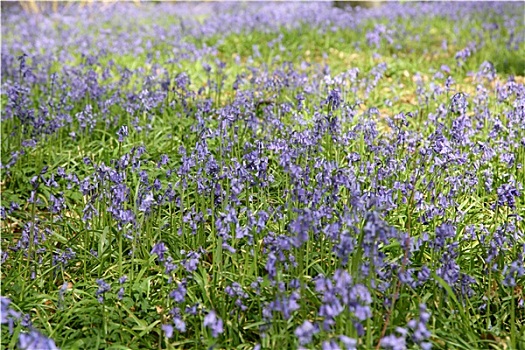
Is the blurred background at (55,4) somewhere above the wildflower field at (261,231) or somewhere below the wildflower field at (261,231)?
above

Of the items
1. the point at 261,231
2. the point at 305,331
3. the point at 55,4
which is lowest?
the point at 261,231

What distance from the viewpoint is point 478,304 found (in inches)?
127

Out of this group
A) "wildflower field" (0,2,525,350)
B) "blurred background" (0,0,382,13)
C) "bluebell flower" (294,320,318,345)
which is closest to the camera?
"bluebell flower" (294,320,318,345)

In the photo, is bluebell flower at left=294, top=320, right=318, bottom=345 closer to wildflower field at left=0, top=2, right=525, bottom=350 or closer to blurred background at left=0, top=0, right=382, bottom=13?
wildflower field at left=0, top=2, right=525, bottom=350

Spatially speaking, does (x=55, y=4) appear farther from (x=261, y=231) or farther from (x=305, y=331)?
(x=305, y=331)

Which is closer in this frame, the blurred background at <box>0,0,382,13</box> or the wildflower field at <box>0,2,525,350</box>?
the wildflower field at <box>0,2,525,350</box>

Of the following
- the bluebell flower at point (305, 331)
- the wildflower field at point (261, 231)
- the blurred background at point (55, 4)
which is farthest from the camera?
the blurred background at point (55, 4)

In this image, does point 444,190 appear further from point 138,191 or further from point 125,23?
point 125,23

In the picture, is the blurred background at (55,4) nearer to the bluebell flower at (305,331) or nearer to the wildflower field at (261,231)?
the wildflower field at (261,231)

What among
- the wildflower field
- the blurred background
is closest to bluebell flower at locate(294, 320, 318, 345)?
the wildflower field

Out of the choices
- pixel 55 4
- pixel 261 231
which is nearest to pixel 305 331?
pixel 261 231

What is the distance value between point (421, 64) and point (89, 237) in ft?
19.6

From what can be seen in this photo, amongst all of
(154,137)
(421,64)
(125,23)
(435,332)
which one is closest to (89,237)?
(154,137)

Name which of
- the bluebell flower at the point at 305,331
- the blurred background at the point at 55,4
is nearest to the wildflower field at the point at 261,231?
the bluebell flower at the point at 305,331
